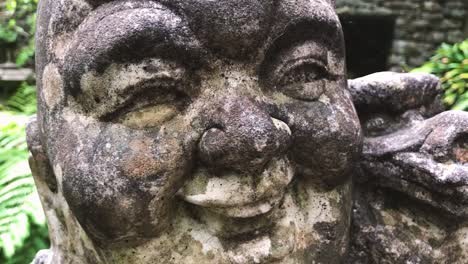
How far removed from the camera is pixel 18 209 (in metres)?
2.20

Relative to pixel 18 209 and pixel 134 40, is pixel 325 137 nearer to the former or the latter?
pixel 134 40

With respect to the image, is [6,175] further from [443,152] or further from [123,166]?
[443,152]

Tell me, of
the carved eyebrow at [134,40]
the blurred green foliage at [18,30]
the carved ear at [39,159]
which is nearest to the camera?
the carved eyebrow at [134,40]

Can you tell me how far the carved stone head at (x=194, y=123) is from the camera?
0.90m

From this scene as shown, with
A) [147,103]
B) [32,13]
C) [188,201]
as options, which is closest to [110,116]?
[147,103]

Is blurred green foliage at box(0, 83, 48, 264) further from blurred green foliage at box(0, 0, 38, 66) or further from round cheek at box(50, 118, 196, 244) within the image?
blurred green foliage at box(0, 0, 38, 66)

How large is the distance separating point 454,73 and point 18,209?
79.7 inches

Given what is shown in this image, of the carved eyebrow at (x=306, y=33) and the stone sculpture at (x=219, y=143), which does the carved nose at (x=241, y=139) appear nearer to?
the stone sculpture at (x=219, y=143)

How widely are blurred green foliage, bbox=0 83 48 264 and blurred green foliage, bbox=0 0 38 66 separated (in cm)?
211

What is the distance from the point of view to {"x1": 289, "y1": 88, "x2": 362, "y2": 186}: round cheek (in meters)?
0.99

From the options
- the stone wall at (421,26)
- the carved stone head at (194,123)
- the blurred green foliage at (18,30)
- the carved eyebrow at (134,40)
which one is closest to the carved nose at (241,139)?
the carved stone head at (194,123)

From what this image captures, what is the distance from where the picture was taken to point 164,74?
90 cm

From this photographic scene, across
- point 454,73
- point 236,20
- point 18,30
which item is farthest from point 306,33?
point 18,30

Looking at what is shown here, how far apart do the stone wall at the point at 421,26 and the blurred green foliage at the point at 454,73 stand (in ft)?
6.25
